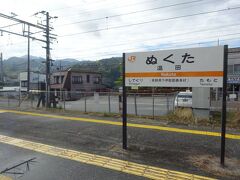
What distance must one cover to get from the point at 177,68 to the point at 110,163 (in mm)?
2780

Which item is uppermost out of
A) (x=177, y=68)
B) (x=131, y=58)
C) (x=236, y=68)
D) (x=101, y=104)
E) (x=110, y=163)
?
(x=236, y=68)

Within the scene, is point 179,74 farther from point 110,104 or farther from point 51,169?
point 110,104

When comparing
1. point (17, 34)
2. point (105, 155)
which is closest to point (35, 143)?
point (105, 155)

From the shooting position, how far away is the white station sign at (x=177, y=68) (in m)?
5.11

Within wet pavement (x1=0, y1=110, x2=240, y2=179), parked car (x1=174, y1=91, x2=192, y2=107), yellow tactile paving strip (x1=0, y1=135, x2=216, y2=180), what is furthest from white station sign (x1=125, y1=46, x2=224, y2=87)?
parked car (x1=174, y1=91, x2=192, y2=107)

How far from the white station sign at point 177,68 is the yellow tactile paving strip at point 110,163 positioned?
206cm

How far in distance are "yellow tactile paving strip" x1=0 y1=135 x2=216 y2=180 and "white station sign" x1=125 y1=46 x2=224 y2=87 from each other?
2.06 meters

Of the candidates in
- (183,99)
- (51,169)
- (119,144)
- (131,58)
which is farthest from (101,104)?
(51,169)

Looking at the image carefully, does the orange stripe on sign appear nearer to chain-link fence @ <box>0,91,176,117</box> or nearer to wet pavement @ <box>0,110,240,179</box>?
wet pavement @ <box>0,110,240,179</box>

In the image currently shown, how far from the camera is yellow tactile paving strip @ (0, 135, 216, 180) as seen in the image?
4422 mm

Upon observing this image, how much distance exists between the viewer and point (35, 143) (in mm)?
6801

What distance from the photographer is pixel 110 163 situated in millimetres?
5105

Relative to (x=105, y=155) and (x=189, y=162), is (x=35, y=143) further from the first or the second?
(x=189, y=162)

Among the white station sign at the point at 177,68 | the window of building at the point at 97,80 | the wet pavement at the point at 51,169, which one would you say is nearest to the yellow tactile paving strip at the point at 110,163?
the wet pavement at the point at 51,169
